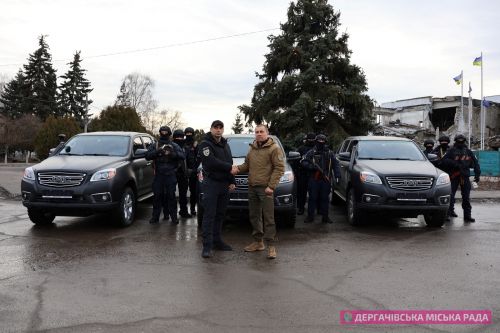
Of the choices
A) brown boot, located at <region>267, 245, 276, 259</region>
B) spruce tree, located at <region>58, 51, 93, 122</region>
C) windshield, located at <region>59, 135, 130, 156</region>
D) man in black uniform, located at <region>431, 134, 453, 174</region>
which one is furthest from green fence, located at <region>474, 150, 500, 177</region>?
spruce tree, located at <region>58, 51, 93, 122</region>

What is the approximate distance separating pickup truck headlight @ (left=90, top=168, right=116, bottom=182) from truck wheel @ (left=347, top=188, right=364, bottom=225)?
4.47 metres

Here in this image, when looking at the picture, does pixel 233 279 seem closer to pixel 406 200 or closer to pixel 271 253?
pixel 271 253

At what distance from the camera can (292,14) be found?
23.3m

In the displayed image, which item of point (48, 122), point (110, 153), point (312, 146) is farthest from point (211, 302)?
point (48, 122)

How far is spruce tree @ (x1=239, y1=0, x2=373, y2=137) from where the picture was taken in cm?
2212

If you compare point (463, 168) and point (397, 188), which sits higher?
point (463, 168)

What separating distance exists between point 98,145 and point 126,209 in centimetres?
165

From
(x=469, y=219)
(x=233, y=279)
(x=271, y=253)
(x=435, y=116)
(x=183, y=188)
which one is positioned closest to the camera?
(x=233, y=279)

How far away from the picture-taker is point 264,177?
6297 millimetres

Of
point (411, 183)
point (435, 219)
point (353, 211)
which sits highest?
point (411, 183)

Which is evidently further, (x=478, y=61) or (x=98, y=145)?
(x=478, y=61)

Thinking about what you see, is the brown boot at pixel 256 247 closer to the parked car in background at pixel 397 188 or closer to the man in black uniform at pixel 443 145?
the parked car in background at pixel 397 188

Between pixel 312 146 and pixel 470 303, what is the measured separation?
19.3 ft

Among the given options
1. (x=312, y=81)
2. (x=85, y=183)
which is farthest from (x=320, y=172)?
(x=312, y=81)
